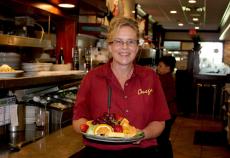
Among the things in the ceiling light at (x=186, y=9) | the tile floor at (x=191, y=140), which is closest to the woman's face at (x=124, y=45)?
the tile floor at (x=191, y=140)

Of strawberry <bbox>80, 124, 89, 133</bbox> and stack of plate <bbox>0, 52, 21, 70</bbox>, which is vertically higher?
stack of plate <bbox>0, 52, 21, 70</bbox>

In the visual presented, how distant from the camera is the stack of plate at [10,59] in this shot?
2.90 meters

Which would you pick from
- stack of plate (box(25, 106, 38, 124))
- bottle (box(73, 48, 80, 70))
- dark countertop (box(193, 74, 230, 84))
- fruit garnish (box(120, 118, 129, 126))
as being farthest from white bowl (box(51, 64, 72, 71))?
dark countertop (box(193, 74, 230, 84))

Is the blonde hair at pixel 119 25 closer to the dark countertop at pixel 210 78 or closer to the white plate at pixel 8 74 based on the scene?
the white plate at pixel 8 74

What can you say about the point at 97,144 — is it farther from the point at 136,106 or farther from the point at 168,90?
the point at 168,90

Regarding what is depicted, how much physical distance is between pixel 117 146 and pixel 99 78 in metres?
0.39

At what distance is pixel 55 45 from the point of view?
15.5 feet

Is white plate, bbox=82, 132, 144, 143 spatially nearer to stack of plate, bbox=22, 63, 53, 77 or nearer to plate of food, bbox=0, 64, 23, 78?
plate of food, bbox=0, 64, 23, 78

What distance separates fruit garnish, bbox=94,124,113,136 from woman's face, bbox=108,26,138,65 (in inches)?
14.5

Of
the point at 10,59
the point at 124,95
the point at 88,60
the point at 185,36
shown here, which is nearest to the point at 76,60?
the point at 88,60

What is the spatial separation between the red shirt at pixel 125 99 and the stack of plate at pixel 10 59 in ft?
3.87

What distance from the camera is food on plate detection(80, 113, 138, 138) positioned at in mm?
1774

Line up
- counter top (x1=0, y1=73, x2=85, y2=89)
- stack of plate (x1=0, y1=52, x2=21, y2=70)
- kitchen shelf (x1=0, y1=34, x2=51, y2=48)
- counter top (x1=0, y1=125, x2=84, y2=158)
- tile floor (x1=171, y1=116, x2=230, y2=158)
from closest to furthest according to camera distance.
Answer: counter top (x1=0, y1=125, x2=84, y2=158), counter top (x1=0, y1=73, x2=85, y2=89), kitchen shelf (x1=0, y1=34, x2=51, y2=48), stack of plate (x1=0, y1=52, x2=21, y2=70), tile floor (x1=171, y1=116, x2=230, y2=158)

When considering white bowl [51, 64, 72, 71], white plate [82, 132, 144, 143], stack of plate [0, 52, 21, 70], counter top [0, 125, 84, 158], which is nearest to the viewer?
white plate [82, 132, 144, 143]
